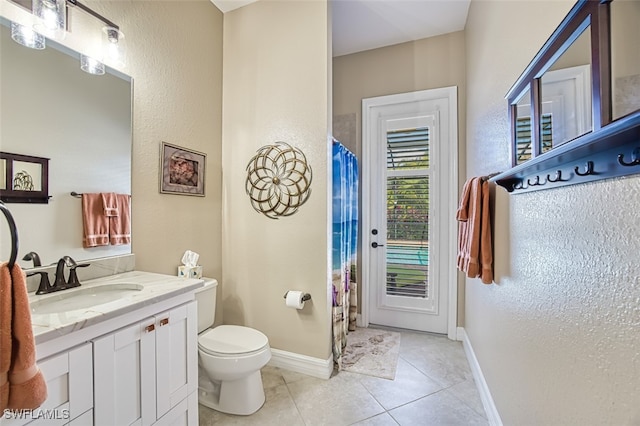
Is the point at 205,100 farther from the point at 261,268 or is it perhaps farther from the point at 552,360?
the point at 552,360

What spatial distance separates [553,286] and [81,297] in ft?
6.44

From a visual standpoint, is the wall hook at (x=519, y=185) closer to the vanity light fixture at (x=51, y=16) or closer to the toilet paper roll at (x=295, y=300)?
the toilet paper roll at (x=295, y=300)

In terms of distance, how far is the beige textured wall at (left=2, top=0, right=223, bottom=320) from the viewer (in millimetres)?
1753

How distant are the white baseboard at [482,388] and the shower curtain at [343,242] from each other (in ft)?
3.17

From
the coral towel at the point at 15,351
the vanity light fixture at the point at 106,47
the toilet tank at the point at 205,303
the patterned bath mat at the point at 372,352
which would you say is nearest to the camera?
the coral towel at the point at 15,351

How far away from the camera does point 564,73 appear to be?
0.83 meters

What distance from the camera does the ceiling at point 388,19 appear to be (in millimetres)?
2334

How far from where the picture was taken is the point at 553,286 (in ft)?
2.97


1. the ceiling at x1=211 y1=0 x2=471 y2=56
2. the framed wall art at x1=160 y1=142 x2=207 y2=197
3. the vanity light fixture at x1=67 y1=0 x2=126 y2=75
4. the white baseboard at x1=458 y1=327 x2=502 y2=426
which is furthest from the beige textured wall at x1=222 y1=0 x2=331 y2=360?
the white baseboard at x1=458 y1=327 x2=502 y2=426

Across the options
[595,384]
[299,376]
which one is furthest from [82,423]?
[595,384]

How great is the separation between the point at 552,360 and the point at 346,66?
3.04 metres

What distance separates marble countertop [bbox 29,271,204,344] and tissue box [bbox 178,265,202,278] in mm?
297

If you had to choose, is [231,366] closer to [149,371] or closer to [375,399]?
[149,371]

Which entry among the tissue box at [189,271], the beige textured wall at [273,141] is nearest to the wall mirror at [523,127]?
the beige textured wall at [273,141]
